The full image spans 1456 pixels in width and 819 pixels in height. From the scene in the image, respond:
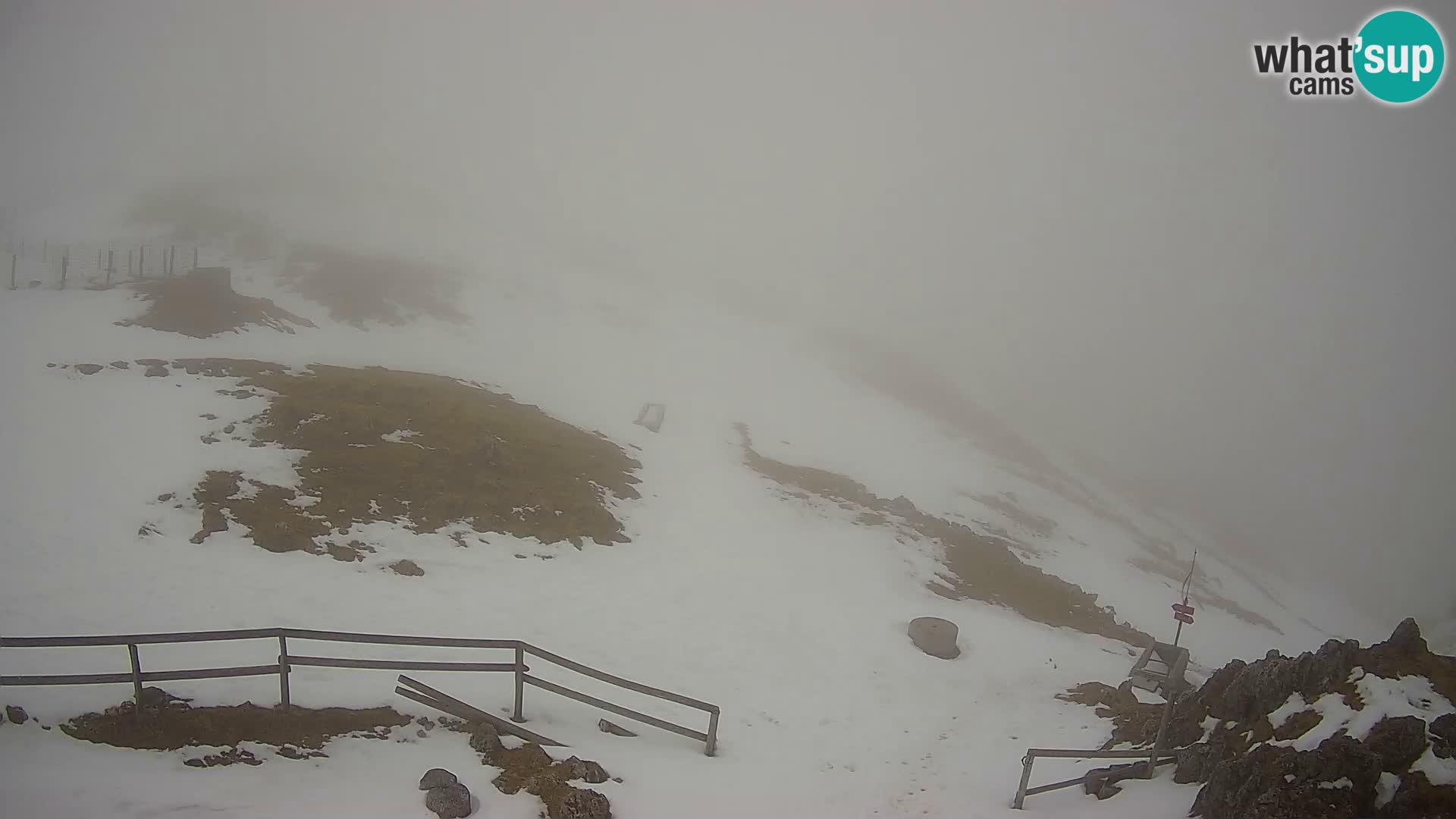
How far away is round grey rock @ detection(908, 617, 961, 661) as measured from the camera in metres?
20.7

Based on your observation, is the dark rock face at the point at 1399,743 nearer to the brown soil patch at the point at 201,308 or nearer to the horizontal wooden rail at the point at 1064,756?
the horizontal wooden rail at the point at 1064,756

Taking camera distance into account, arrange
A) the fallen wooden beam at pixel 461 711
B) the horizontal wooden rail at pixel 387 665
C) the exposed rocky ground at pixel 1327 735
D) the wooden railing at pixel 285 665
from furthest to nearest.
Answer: the fallen wooden beam at pixel 461 711, the horizontal wooden rail at pixel 387 665, the wooden railing at pixel 285 665, the exposed rocky ground at pixel 1327 735

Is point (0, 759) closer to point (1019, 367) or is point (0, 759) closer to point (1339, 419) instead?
point (1019, 367)

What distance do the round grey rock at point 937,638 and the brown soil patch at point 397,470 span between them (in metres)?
10.6

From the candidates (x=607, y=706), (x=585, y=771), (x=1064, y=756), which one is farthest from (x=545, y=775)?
(x=1064, y=756)

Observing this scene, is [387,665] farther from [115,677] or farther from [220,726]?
[115,677]

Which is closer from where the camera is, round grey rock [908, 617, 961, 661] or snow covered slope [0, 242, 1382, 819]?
snow covered slope [0, 242, 1382, 819]

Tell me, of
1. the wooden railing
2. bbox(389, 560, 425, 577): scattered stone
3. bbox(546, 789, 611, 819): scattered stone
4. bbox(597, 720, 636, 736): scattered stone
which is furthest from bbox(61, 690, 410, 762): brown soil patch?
bbox(389, 560, 425, 577): scattered stone

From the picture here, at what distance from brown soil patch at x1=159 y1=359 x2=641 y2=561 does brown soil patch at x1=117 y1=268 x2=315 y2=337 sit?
23.5 ft

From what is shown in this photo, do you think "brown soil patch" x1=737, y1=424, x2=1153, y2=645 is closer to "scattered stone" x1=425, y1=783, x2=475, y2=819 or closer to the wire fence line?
"scattered stone" x1=425, y1=783, x2=475, y2=819

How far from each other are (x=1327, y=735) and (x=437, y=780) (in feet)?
40.4

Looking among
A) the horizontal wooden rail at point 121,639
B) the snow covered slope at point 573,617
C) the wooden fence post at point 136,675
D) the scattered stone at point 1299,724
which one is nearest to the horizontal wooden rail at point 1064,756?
the snow covered slope at point 573,617

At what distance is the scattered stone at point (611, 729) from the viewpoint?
12273 millimetres

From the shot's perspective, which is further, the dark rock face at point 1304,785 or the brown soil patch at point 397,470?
the brown soil patch at point 397,470
